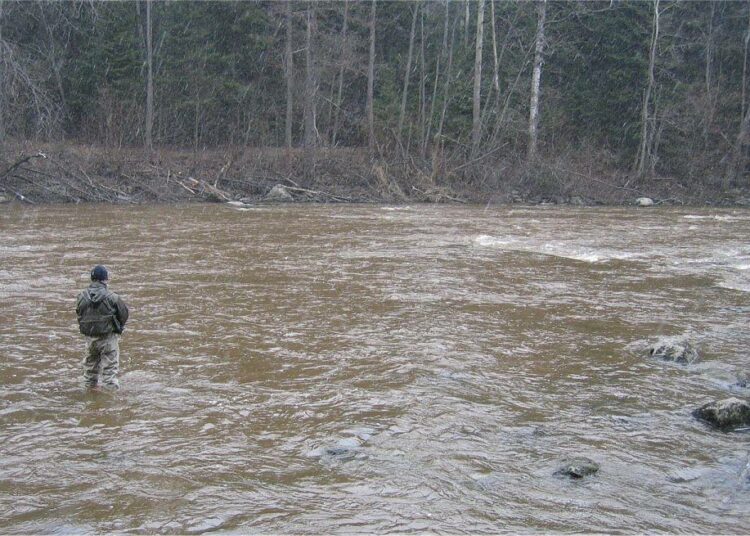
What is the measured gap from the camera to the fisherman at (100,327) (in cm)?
772

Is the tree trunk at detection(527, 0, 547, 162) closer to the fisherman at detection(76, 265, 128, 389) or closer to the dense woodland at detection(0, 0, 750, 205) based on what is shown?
the dense woodland at detection(0, 0, 750, 205)

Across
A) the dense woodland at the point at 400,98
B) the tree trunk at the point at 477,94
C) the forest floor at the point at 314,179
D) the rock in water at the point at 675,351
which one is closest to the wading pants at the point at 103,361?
the rock in water at the point at 675,351

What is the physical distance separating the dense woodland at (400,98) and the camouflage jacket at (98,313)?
2597cm

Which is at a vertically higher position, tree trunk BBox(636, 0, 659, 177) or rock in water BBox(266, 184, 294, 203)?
tree trunk BBox(636, 0, 659, 177)

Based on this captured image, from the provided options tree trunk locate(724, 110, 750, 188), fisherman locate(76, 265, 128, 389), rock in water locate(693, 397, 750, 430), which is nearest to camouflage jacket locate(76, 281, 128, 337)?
fisherman locate(76, 265, 128, 389)

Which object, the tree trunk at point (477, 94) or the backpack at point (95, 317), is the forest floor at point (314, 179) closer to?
the tree trunk at point (477, 94)

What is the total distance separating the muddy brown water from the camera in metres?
5.37

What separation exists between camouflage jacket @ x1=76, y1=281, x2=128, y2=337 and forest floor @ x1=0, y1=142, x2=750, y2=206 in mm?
22730

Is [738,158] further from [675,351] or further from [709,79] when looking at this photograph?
[675,351]

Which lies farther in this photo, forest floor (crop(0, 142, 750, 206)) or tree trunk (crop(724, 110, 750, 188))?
tree trunk (crop(724, 110, 750, 188))

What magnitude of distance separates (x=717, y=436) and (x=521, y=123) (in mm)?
36907

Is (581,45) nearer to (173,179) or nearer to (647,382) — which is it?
(173,179)

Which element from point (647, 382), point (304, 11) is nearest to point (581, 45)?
point (304, 11)

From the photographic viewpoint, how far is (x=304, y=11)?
37344mm
